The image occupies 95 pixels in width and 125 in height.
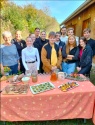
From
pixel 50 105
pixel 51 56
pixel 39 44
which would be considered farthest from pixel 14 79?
pixel 39 44

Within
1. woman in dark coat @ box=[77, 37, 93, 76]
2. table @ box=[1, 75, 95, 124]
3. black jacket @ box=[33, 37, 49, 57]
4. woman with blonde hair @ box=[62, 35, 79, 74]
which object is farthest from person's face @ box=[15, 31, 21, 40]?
table @ box=[1, 75, 95, 124]

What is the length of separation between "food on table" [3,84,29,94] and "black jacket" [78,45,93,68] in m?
1.37

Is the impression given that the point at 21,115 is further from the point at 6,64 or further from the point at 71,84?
the point at 6,64

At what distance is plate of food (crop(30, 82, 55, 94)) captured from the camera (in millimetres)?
2129

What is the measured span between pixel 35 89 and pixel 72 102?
21.8 inches

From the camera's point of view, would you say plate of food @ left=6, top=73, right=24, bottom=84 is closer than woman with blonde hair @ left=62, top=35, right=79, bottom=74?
Yes

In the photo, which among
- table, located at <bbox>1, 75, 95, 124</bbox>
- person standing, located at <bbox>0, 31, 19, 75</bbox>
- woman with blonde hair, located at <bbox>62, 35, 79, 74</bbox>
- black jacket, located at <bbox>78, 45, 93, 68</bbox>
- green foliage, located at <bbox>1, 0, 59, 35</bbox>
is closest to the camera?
table, located at <bbox>1, 75, 95, 124</bbox>

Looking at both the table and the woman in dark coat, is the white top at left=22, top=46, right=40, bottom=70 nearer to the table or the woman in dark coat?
the woman in dark coat

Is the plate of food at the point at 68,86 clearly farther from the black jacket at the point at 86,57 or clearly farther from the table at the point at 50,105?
the black jacket at the point at 86,57

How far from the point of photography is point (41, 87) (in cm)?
221

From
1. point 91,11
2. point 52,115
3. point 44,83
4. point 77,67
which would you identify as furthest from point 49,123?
point 91,11

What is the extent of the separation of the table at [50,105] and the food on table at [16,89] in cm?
7

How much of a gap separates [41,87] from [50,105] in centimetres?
28

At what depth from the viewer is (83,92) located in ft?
7.00
